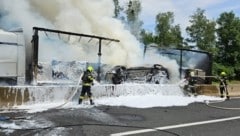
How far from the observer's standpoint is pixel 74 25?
2484 cm

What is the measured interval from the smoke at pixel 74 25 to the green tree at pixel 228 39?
2651 centimetres

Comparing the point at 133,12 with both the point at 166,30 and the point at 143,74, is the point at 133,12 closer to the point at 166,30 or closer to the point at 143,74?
the point at 166,30

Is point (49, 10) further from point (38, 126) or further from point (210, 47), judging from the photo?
point (210, 47)

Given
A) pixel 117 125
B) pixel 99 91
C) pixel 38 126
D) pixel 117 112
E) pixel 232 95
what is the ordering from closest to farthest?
pixel 38 126 < pixel 117 125 < pixel 117 112 < pixel 99 91 < pixel 232 95

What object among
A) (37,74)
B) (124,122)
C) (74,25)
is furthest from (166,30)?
(124,122)

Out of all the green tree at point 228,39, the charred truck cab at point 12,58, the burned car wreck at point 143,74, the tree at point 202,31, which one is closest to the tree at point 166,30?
the tree at point 202,31

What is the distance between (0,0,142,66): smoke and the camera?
18391 millimetres

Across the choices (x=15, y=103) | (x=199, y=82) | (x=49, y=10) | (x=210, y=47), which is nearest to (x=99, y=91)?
(x=15, y=103)

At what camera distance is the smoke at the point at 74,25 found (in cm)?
1839

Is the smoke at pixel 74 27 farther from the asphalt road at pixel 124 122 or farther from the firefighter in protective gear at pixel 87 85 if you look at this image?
the asphalt road at pixel 124 122

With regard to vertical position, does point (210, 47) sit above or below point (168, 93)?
above

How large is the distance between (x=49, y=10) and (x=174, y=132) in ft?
50.6

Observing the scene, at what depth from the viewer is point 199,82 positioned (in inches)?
843

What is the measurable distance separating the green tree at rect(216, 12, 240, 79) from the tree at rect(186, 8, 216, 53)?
634 cm
